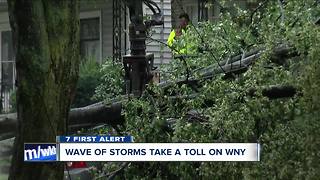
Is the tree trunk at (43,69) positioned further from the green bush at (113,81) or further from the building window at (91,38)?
the building window at (91,38)

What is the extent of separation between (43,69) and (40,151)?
25.3 inches

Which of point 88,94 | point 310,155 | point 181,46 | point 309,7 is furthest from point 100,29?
point 310,155

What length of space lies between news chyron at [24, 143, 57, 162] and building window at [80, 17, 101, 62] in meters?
14.7

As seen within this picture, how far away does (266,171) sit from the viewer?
6570mm

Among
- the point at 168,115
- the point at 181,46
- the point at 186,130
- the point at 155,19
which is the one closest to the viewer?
the point at 186,130

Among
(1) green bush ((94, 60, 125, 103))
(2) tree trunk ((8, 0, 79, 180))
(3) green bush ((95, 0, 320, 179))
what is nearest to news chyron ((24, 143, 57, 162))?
(2) tree trunk ((8, 0, 79, 180))

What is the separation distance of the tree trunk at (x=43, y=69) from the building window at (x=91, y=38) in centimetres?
1470

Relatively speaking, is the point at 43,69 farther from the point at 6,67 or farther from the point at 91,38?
the point at 6,67

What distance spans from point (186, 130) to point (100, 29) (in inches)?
509

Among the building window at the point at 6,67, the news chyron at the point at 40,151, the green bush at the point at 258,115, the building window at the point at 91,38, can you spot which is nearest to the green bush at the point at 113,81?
the green bush at the point at 258,115

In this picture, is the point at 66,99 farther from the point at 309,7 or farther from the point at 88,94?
the point at 88,94

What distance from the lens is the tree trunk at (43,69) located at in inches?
184

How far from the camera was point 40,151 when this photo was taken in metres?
4.76

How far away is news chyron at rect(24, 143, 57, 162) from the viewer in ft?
15.6
